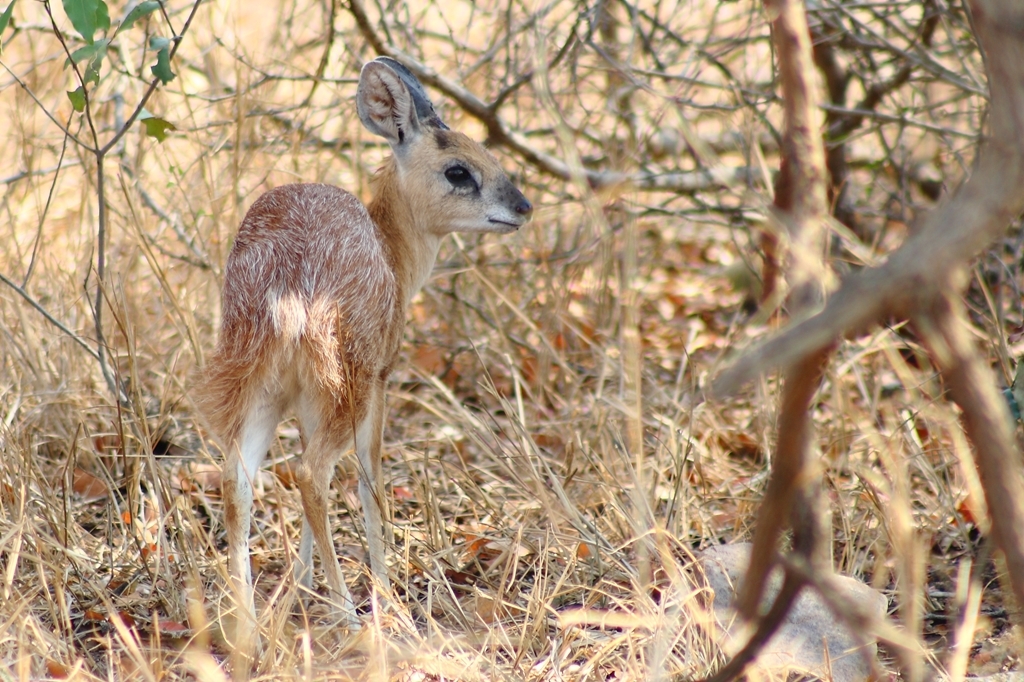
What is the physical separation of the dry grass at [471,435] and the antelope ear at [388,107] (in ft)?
1.78

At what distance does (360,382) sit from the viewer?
134 inches

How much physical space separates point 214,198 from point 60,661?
2.13 m

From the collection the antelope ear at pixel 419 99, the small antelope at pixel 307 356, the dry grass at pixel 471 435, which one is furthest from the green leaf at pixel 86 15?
the antelope ear at pixel 419 99

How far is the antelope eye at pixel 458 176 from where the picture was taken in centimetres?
408

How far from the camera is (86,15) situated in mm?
2957

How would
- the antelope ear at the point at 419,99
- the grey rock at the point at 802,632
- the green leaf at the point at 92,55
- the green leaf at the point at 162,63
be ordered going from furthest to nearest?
the antelope ear at the point at 419,99, the green leaf at the point at 162,63, the green leaf at the point at 92,55, the grey rock at the point at 802,632

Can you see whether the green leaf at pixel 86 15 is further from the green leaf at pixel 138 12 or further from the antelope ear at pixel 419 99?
the antelope ear at pixel 419 99

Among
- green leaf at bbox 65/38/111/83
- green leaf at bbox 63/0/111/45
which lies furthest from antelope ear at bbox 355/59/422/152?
green leaf at bbox 63/0/111/45

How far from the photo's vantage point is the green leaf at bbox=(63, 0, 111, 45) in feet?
9.65

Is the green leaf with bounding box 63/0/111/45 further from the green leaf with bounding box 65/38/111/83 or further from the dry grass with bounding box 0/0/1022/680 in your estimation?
the dry grass with bounding box 0/0/1022/680

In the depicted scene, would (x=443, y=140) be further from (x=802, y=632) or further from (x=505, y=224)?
(x=802, y=632)

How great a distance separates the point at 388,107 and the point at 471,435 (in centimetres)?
131

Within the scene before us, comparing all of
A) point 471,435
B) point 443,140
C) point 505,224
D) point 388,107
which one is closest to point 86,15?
point 388,107

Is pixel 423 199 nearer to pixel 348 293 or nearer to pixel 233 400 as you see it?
pixel 348 293
